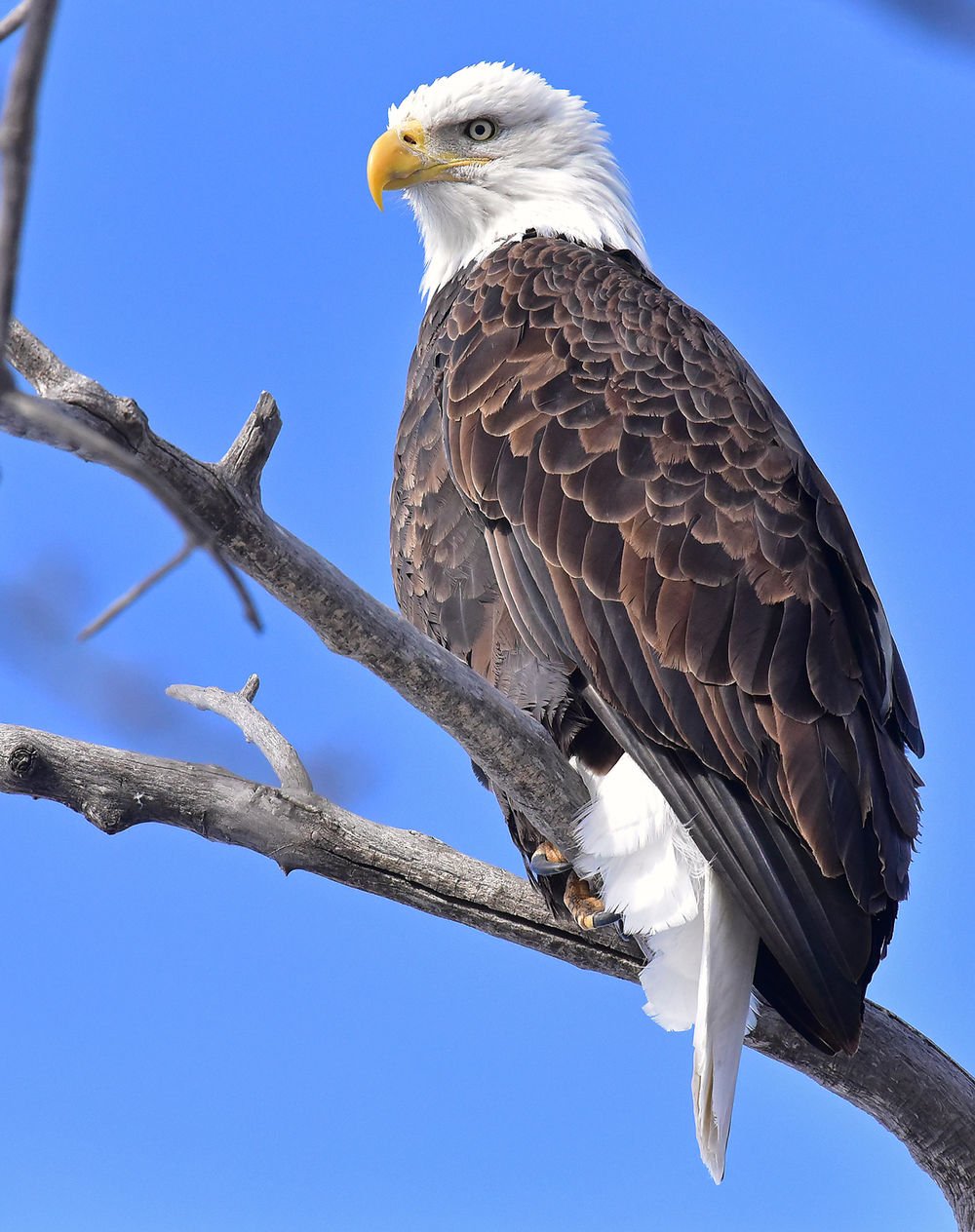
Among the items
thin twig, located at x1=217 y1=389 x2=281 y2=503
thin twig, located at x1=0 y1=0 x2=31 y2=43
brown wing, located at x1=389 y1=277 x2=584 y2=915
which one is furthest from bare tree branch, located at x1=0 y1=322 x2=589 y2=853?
thin twig, located at x1=0 y1=0 x2=31 y2=43

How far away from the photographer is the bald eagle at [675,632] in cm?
278

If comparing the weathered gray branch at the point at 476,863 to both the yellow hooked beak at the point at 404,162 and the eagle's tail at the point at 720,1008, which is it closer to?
the eagle's tail at the point at 720,1008

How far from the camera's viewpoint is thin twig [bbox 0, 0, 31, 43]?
775mm

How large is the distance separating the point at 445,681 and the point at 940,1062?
1.85 m

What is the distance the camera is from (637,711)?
9.33 feet

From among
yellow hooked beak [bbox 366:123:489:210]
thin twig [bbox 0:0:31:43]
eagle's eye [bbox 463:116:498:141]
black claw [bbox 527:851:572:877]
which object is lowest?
thin twig [bbox 0:0:31:43]

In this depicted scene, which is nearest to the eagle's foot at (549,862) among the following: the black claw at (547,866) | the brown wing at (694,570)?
the black claw at (547,866)

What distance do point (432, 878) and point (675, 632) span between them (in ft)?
3.03

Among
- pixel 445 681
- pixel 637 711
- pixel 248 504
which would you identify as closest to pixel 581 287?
pixel 637 711

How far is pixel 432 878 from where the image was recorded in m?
3.27

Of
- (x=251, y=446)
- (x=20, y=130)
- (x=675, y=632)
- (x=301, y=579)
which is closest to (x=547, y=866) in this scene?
(x=675, y=632)

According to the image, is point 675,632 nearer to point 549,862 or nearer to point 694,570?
point 694,570

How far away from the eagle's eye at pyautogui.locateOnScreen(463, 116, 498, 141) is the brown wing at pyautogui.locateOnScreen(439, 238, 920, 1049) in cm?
105

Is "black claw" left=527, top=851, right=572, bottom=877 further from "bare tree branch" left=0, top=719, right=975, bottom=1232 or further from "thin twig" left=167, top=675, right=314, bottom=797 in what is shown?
"thin twig" left=167, top=675, right=314, bottom=797
